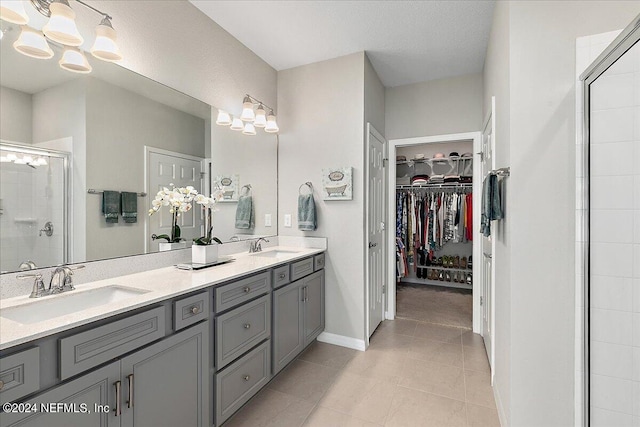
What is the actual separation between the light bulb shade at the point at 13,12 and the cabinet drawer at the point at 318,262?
2.22 m

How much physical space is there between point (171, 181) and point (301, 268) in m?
1.17

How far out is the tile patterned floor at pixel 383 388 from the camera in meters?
1.83

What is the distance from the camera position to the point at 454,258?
479cm

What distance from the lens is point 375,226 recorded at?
3.15 m

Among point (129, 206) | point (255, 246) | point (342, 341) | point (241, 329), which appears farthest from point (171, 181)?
point (342, 341)

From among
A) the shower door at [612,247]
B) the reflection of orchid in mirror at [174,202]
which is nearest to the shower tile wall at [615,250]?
the shower door at [612,247]

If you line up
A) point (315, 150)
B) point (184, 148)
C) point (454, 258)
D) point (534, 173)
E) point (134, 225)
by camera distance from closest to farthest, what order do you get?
point (534, 173) → point (134, 225) → point (184, 148) → point (315, 150) → point (454, 258)

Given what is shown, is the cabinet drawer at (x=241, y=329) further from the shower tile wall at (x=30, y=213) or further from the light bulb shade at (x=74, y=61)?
the light bulb shade at (x=74, y=61)

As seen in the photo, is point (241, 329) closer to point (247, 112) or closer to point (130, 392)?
point (130, 392)

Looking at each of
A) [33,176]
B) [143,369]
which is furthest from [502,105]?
[33,176]

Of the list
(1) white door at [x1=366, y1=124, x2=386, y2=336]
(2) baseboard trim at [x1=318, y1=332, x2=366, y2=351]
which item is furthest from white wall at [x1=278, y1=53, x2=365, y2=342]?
(1) white door at [x1=366, y1=124, x2=386, y2=336]

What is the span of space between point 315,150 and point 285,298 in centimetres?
145

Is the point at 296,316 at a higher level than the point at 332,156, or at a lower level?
lower

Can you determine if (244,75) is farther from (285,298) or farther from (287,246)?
(285,298)
